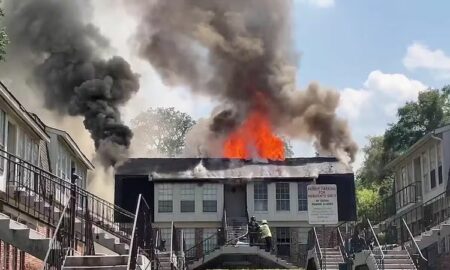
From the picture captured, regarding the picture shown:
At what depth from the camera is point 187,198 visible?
1794 inches

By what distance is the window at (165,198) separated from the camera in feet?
149

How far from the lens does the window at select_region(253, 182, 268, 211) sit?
4541 cm

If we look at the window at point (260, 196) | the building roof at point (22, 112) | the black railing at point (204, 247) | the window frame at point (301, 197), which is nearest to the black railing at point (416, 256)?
the building roof at point (22, 112)

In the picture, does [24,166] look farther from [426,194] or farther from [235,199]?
[235,199]

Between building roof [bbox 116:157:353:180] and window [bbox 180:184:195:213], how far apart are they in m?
0.63

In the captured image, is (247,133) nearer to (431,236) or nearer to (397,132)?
(397,132)

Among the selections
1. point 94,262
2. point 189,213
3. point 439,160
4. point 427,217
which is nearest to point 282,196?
point 189,213

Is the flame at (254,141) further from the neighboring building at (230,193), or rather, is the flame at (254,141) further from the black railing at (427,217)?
the black railing at (427,217)

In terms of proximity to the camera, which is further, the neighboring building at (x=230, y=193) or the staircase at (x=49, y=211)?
the neighboring building at (x=230, y=193)

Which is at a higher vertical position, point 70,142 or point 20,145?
point 70,142

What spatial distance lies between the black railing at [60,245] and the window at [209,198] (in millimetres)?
29847

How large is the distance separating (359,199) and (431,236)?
41.8 m

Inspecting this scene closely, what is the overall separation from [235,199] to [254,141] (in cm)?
820

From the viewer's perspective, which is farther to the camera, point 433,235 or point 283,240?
point 283,240
